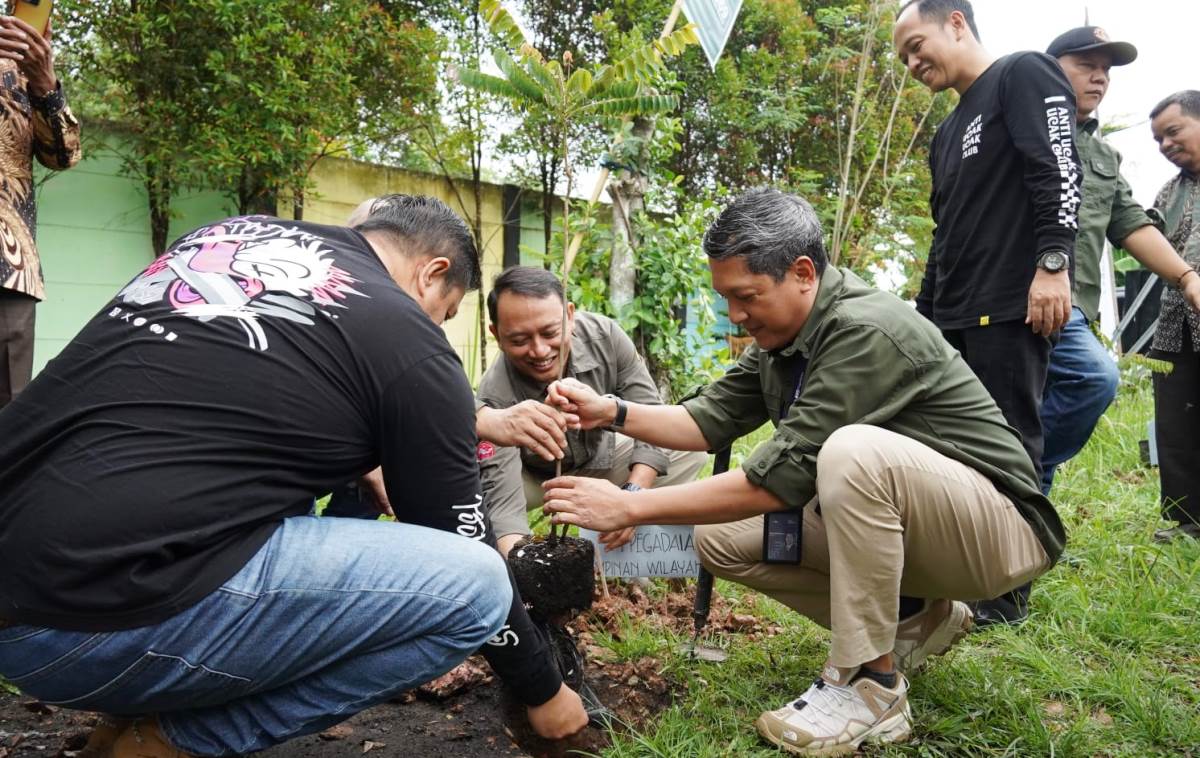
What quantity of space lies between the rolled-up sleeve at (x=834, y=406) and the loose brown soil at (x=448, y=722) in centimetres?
77

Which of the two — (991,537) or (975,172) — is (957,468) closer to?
(991,537)

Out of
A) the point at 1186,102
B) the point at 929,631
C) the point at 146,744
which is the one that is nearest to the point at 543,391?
the point at 929,631

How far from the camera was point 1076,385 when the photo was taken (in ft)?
10.7

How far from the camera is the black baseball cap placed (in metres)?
3.25

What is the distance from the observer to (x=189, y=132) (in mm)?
5809

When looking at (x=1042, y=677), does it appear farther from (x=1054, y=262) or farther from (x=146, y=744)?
(x=146, y=744)

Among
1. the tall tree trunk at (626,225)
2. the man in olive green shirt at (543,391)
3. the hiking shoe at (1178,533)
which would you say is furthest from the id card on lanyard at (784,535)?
the tall tree trunk at (626,225)

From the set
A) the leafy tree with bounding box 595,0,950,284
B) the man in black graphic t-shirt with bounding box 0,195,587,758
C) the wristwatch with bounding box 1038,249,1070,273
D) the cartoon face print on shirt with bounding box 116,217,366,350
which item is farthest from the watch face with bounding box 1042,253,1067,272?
the leafy tree with bounding box 595,0,950,284

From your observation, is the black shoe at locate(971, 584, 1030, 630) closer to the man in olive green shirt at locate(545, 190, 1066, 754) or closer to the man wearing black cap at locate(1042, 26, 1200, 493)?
the man wearing black cap at locate(1042, 26, 1200, 493)

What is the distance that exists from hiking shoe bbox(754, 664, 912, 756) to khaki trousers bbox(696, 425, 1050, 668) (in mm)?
85

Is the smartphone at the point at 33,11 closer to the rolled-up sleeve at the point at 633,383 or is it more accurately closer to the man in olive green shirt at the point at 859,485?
the rolled-up sleeve at the point at 633,383

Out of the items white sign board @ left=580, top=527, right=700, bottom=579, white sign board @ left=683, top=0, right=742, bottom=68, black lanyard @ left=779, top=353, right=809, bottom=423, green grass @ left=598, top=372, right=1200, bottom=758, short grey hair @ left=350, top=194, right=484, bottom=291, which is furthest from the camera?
white sign board @ left=683, top=0, right=742, bottom=68

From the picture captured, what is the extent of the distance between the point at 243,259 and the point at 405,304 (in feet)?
1.05

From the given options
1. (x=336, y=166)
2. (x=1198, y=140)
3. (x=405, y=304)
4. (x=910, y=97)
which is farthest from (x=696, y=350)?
(x=910, y=97)
